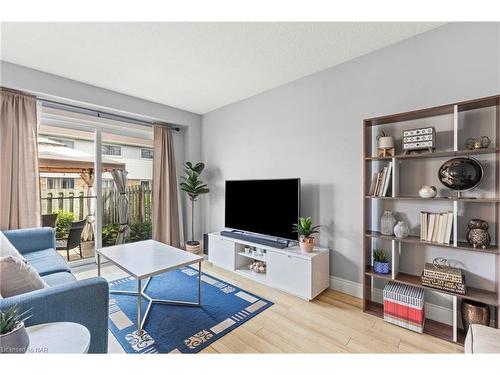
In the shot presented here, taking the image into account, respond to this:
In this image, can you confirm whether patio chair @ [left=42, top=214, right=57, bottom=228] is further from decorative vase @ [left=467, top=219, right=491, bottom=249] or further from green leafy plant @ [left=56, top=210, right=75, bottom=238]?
decorative vase @ [left=467, top=219, right=491, bottom=249]

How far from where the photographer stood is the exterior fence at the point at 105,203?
119 inches

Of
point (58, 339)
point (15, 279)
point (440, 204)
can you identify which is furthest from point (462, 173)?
point (15, 279)

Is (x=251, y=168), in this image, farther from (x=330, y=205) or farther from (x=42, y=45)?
(x=42, y=45)

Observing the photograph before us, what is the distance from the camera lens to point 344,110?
2418mm

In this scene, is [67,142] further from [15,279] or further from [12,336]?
[12,336]

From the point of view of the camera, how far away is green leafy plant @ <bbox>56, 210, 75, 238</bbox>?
3109 mm

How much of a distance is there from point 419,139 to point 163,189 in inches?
136

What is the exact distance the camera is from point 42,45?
2.09 m

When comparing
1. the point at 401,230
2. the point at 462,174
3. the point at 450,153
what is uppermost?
the point at 450,153

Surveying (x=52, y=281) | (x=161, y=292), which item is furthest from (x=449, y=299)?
(x=52, y=281)

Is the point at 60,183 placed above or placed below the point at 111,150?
below

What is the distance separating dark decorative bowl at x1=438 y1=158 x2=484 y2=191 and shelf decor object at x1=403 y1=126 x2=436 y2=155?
187 millimetres

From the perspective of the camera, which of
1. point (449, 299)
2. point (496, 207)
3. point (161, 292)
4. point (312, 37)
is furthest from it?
point (161, 292)

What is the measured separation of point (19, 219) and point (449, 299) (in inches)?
169
